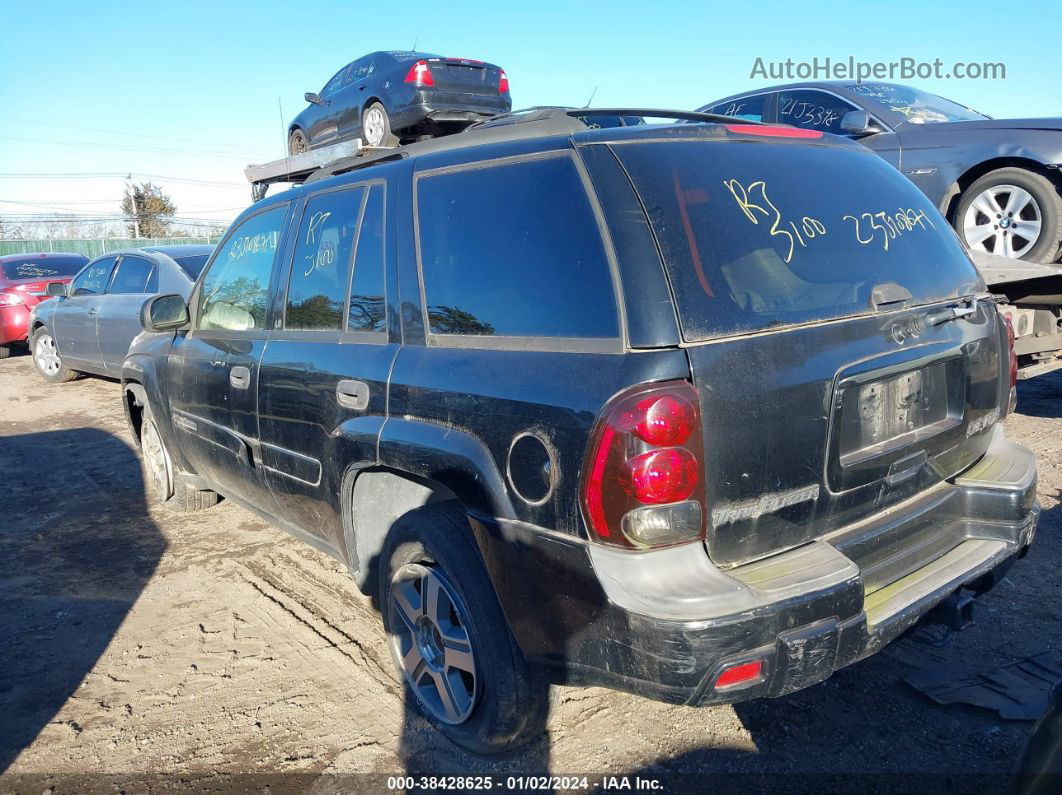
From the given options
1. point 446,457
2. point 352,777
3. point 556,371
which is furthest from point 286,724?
point 556,371

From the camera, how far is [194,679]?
3328 millimetres

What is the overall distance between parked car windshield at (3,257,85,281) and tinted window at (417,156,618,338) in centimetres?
1180

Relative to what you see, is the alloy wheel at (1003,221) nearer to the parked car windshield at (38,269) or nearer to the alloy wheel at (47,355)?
the alloy wheel at (47,355)

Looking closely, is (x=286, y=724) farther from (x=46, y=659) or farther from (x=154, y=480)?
(x=154, y=480)

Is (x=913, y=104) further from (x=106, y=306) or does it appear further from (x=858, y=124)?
(x=106, y=306)

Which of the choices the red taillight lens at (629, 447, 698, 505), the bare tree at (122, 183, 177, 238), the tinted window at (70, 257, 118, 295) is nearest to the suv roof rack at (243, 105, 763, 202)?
the red taillight lens at (629, 447, 698, 505)

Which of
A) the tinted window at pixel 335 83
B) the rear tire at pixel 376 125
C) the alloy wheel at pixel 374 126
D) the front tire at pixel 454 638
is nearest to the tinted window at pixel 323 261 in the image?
the front tire at pixel 454 638

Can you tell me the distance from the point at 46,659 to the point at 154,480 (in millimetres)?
2077

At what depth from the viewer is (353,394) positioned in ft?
9.53

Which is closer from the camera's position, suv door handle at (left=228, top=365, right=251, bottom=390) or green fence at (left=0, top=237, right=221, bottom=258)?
suv door handle at (left=228, top=365, right=251, bottom=390)

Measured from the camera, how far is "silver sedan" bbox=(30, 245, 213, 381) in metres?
8.15

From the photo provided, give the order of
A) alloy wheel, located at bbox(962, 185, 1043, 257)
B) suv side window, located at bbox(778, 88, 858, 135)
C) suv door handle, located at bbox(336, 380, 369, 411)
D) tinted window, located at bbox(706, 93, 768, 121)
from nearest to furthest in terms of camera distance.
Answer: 1. suv door handle, located at bbox(336, 380, 369, 411)
2. alloy wheel, located at bbox(962, 185, 1043, 257)
3. suv side window, located at bbox(778, 88, 858, 135)
4. tinted window, located at bbox(706, 93, 768, 121)

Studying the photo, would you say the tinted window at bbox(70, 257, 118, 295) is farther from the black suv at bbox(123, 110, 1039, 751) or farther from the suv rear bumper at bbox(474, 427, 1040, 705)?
the suv rear bumper at bbox(474, 427, 1040, 705)

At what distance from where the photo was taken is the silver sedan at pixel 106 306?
8.15 m
